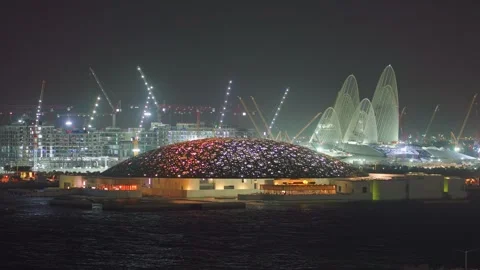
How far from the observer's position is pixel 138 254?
4325cm

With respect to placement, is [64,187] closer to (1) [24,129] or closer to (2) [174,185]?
(2) [174,185]

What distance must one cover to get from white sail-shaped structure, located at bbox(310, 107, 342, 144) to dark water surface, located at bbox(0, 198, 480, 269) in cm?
8742

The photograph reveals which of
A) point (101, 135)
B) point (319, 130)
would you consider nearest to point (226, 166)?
point (319, 130)

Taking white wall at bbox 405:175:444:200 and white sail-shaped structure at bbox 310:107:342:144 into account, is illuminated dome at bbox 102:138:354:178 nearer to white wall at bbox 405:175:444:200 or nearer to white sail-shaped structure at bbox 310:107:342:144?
white wall at bbox 405:175:444:200

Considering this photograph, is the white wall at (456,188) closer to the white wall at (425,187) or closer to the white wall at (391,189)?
the white wall at (425,187)

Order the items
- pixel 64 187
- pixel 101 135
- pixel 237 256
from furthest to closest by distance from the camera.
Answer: pixel 101 135 < pixel 64 187 < pixel 237 256

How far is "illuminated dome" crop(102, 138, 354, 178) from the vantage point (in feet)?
249

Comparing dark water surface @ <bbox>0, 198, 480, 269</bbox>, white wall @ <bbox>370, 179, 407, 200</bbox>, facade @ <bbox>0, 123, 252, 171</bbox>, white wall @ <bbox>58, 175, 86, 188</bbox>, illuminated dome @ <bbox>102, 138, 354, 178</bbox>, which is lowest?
dark water surface @ <bbox>0, 198, 480, 269</bbox>

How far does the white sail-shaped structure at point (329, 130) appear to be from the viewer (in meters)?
156

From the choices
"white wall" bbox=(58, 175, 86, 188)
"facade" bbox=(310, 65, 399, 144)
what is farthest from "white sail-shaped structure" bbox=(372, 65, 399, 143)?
"white wall" bbox=(58, 175, 86, 188)

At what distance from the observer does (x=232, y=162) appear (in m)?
77.2

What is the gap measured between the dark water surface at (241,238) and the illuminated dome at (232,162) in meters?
8.94

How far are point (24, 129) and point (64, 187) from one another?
289 feet

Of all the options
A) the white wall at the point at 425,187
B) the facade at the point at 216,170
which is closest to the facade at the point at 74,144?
the facade at the point at 216,170
